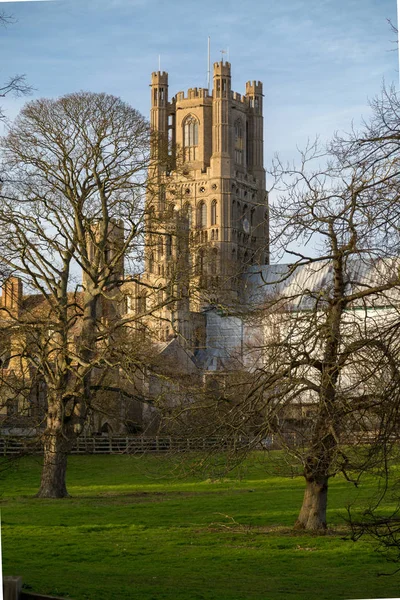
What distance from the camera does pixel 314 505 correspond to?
18.8 m

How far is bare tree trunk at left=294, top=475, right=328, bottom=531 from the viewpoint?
18.4 metres

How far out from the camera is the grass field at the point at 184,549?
13.8 meters

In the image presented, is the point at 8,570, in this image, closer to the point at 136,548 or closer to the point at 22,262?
the point at 136,548

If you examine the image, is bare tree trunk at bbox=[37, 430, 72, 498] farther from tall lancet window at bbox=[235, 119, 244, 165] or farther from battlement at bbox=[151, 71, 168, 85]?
battlement at bbox=[151, 71, 168, 85]

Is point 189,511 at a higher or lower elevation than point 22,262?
lower

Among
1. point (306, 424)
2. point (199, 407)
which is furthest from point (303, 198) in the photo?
point (306, 424)

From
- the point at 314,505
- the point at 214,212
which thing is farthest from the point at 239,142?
the point at 314,505

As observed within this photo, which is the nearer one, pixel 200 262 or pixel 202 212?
pixel 200 262

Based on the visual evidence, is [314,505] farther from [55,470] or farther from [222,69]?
[222,69]

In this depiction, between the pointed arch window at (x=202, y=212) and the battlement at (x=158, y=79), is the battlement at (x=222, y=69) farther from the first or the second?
the pointed arch window at (x=202, y=212)

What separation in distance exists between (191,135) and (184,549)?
114041 mm

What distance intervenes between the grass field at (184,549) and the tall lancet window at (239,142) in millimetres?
101606

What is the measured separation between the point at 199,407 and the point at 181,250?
37.6ft

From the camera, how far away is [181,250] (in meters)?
27.6
